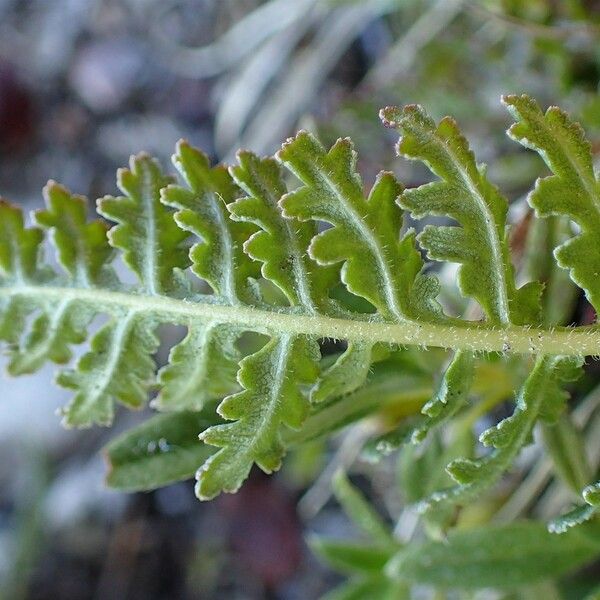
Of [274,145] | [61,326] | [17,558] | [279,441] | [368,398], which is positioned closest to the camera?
[279,441]

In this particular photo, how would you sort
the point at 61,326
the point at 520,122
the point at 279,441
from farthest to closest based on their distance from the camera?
the point at 61,326 → the point at 279,441 → the point at 520,122

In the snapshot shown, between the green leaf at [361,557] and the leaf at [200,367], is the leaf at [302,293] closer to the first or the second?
the leaf at [200,367]

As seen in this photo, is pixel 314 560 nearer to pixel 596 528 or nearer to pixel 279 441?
pixel 596 528

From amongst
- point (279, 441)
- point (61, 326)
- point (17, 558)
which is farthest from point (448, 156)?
point (17, 558)

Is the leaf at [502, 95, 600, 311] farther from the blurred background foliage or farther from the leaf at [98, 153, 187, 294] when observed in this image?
the blurred background foliage

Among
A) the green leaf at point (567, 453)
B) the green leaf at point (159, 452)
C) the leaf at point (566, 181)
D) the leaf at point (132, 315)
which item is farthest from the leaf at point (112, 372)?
the green leaf at point (567, 453)

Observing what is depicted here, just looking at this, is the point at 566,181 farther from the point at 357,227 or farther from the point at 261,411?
the point at 261,411

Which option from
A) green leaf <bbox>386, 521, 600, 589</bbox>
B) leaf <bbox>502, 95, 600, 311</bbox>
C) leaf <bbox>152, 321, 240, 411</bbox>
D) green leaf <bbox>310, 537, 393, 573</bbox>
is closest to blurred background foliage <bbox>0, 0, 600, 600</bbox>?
green leaf <bbox>310, 537, 393, 573</bbox>
